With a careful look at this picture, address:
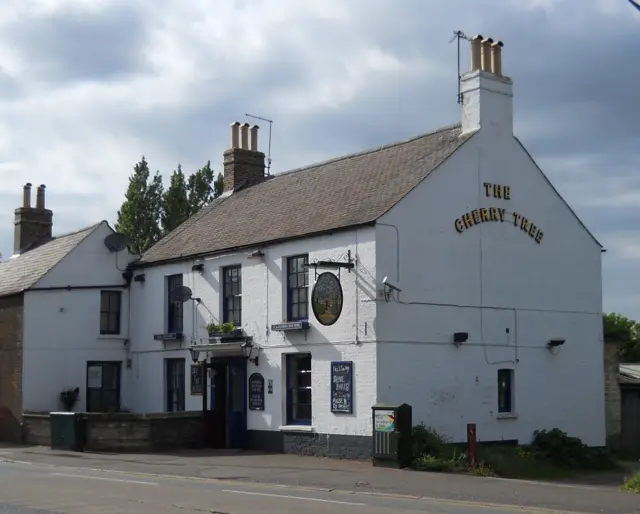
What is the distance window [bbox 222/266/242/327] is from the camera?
27019 millimetres

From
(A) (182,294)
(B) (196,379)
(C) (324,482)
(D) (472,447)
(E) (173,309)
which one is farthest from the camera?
(E) (173,309)

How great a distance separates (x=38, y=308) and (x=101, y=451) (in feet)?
23.2

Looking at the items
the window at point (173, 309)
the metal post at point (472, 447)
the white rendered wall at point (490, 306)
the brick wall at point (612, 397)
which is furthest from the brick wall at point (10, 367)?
the brick wall at point (612, 397)

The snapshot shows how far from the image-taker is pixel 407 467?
2105cm

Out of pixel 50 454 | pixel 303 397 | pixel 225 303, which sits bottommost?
pixel 50 454

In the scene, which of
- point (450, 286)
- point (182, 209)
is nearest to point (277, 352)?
point (450, 286)

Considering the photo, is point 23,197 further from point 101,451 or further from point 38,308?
point 101,451

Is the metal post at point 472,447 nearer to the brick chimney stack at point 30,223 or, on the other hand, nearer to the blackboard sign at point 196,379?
the blackboard sign at point 196,379

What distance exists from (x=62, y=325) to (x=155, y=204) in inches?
759

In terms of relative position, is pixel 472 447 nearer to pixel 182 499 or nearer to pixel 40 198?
pixel 182 499

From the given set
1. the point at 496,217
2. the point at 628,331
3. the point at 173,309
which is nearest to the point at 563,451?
the point at 496,217

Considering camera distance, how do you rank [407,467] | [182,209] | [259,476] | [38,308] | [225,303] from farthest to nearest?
[182,209], [38,308], [225,303], [407,467], [259,476]

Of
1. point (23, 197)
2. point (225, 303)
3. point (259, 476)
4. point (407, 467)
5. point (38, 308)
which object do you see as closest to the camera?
point (259, 476)

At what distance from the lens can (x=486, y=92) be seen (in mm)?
25016
